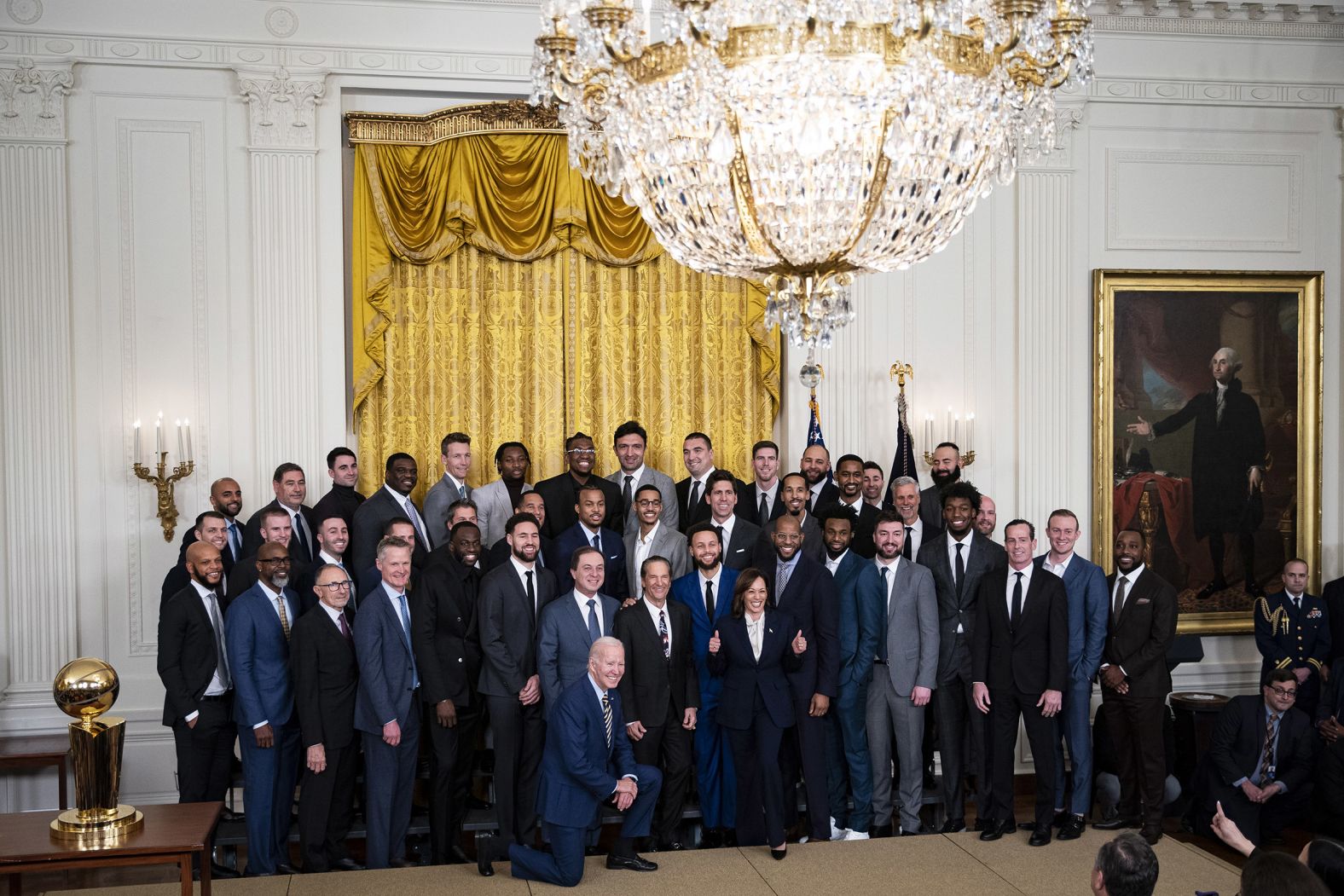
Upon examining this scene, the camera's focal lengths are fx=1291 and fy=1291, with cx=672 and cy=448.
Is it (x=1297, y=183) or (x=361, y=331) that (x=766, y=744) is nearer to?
(x=361, y=331)

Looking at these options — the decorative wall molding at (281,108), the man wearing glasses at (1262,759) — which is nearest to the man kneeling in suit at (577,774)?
the man wearing glasses at (1262,759)

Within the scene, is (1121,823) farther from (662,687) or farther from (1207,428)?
(1207,428)

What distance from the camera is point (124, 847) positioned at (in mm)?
4703

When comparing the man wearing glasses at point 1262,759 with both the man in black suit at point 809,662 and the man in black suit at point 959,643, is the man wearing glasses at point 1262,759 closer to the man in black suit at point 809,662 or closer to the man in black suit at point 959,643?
the man in black suit at point 959,643

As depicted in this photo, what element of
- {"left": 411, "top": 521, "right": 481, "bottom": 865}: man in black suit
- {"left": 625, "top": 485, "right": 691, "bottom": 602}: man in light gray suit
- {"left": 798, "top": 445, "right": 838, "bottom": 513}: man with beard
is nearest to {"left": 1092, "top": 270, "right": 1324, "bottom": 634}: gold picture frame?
{"left": 798, "top": 445, "right": 838, "bottom": 513}: man with beard

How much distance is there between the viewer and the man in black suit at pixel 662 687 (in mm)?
6852

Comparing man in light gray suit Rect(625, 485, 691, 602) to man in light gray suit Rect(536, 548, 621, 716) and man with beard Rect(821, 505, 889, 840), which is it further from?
man with beard Rect(821, 505, 889, 840)

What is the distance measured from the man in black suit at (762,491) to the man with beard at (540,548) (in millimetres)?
1320

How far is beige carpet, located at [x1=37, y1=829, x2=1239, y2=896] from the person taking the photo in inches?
243

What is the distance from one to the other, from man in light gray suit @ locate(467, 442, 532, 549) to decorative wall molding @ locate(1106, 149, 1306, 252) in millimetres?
4552

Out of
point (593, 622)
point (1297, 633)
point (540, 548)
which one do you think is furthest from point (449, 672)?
point (1297, 633)

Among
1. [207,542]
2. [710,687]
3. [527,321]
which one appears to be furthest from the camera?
[527,321]

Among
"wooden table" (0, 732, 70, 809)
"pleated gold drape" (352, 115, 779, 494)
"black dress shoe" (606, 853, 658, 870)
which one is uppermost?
"pleated gold drape" (352, 115, 779, 494)

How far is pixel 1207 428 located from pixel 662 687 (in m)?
4.92
